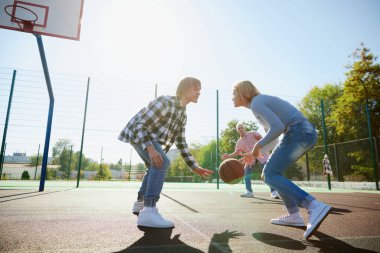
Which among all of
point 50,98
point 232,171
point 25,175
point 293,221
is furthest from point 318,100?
point 25,175

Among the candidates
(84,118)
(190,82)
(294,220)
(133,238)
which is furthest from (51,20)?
(294,220)

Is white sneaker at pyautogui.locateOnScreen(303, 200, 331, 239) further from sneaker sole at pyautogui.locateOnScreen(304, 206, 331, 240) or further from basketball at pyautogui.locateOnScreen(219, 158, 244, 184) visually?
basketball at pyautogui.locateOnScreen(219, 158, 244, 184)

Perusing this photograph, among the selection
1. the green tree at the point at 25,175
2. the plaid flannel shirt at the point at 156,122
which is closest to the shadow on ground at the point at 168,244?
the plaid flannel shirt at the point at 156,122

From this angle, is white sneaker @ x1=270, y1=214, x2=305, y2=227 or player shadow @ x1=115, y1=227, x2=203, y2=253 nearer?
player shadow @ x1=115, y1=227, x2=203, y2=253

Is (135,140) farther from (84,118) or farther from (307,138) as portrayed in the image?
(84,118)

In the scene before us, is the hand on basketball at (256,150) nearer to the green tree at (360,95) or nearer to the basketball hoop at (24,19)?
the basketball hoop at (24,19)

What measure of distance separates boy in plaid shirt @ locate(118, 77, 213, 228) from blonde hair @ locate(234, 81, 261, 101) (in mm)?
514

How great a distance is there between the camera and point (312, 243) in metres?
2.02

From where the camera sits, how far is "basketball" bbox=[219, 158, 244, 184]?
3.70 meters

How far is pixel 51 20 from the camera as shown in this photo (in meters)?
6.48

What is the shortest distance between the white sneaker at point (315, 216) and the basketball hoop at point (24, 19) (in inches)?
270

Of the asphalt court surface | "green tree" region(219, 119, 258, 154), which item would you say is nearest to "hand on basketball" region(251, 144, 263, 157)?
the asphalt court surface

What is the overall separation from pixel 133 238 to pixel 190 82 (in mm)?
1812

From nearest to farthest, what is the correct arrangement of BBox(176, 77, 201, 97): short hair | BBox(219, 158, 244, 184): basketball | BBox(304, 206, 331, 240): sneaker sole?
BBox(304, 206, 331, 240): sneaker sole
BBox(176, 77, 201, 97): short hair
BBox(219, 158, 244, 184): basketball
